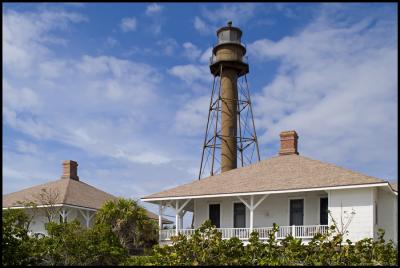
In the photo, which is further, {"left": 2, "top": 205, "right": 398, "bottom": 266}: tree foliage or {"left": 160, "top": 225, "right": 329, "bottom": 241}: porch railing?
{"left": 160, "top": 225, "right": 329, "bottom": 241}: porch railing

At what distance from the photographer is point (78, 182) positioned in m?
36.8

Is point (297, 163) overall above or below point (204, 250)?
above

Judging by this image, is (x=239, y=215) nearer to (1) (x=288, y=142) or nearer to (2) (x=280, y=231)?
(2) (x=280, y=231)

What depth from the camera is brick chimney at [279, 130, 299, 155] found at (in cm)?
2731

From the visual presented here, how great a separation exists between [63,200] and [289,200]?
14.3m

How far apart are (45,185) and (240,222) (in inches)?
668

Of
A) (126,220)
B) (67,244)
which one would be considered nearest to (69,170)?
(126,220)

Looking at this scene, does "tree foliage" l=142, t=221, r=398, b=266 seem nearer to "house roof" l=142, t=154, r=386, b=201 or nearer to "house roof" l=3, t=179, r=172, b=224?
"house roof" l=142, t=154, r=386, b=201

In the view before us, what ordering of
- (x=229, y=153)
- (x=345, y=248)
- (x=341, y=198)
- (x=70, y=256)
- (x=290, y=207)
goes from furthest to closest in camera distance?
(x=229, y=153), (x=290, y=207), (x=341, y=198), (x=70, y=256), (x=345, y=248)

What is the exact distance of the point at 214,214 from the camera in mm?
25219

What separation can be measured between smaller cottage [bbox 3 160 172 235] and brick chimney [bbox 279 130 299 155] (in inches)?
496

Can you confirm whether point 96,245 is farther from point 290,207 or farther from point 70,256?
point 290,207

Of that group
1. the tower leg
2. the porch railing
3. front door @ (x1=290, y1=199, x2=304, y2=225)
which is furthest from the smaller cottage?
front door @ (x1=290, y1=199, x2=304, y2=225)

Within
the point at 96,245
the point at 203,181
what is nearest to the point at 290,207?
the point at 203,181
